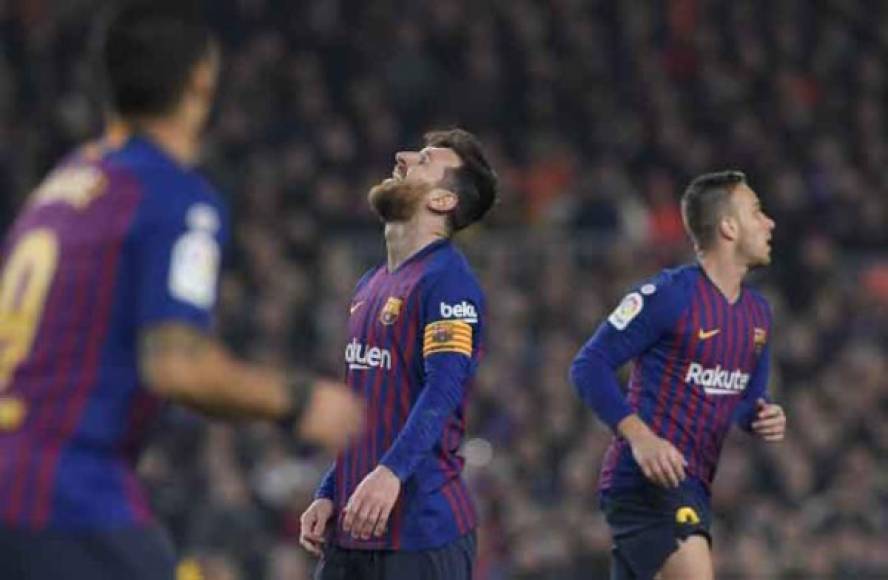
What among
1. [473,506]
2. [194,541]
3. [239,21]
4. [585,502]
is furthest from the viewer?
[239,21]

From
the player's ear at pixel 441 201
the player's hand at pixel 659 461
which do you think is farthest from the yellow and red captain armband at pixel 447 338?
the player's hand at pixel 659 461

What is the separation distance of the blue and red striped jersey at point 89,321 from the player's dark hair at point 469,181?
2.43 metres

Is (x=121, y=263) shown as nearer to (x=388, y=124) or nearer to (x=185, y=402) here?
(x=185, y=402)

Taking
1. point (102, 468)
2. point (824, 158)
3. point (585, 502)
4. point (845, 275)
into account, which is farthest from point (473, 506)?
point (824, 158)

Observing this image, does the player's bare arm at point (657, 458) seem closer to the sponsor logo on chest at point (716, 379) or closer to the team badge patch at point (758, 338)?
the sponsor logo on chest at point (716, 379)

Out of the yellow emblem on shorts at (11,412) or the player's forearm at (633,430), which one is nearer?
the yellow emblem on shorts at (11,412)

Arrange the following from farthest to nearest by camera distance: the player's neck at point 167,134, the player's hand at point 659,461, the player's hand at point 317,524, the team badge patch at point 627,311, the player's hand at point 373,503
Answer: the team badge patch at point 627,311 → the player's hand at point 659,461 → the player's hand at point 317,524 → the player's hand at point 373,503 → the player's neck at point 167,134

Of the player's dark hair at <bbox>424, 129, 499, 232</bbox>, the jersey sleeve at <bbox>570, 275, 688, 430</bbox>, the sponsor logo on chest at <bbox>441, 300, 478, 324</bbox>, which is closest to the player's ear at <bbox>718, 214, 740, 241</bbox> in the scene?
the jersey sleeve at <bbox>570, 275, 688, 430</bbox>

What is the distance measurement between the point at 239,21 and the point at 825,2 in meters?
5.82

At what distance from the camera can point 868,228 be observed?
54.3 ft

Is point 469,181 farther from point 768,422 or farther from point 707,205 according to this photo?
point 768,422

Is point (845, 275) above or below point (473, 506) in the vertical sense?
above

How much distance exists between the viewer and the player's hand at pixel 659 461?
6930 millimetres

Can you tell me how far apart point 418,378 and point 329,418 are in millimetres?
2189
